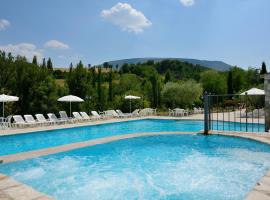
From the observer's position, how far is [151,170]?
6.99 m

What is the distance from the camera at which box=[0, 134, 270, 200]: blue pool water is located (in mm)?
5461

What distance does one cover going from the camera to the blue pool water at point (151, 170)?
5.46 metres

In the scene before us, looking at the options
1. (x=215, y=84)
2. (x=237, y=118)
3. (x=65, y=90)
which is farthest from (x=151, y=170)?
(x=215, y=84)

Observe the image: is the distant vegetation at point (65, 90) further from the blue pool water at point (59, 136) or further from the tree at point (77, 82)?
the blue pool water at point (59, 136)

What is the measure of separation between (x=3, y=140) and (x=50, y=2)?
724 cm

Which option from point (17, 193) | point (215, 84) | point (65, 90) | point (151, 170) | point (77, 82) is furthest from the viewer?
point (215, 84)

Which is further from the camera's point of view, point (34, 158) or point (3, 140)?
point (3, 140)

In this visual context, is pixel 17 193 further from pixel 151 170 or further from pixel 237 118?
pixel 237 118

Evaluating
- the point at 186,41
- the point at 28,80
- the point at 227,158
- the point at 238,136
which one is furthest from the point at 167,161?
the point at 186,41

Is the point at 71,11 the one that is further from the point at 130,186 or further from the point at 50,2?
the point at 130,186

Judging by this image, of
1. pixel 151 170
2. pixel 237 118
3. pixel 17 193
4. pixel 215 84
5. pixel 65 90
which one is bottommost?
pixel 151 170

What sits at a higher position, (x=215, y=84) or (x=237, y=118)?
(x=215, y=84)

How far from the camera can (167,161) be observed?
782cm

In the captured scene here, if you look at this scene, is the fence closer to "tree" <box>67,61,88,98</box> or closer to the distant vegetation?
the distant vegetation
